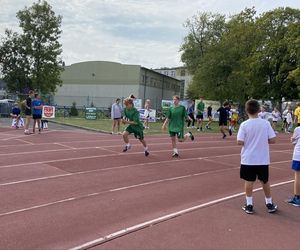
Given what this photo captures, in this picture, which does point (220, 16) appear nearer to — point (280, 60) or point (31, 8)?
point (280, 60)

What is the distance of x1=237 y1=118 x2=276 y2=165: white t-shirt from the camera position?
23.0 feet

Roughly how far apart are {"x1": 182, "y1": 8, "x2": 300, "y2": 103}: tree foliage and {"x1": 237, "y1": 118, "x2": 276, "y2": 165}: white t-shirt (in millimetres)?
35361

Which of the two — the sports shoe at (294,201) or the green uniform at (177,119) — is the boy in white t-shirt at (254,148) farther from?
the green uniform at (177,119)

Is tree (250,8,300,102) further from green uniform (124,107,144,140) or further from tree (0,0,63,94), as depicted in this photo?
green uniform (124,107,144,140)

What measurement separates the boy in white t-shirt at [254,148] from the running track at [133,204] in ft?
1.93

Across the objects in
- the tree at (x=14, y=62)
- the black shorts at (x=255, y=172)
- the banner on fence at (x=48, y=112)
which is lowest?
the black shorts at (x=255, y=172)

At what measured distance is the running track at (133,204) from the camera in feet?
18.9

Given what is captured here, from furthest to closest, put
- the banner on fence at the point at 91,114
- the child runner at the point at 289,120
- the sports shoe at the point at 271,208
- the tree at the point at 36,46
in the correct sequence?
1. the tree at the point at 36,46
2. the banner on fence at the point at 91,114
3. the child runner at the point at 289,120
4. the sports shoe at the point at 271,208

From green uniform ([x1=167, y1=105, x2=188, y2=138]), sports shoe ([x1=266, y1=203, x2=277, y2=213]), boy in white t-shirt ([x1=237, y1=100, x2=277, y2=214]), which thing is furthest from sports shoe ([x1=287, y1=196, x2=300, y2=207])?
green uniform ([x1=167, y1=105, x2=188, y2=138])

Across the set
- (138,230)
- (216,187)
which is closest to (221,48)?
(216,187)

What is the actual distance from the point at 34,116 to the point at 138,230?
47.0 ft

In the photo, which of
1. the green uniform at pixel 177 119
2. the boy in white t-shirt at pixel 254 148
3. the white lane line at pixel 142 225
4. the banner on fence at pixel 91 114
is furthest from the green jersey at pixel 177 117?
the banner on fence at pixel 91 114

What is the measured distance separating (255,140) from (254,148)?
0.43 feet

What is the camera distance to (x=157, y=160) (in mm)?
12703
